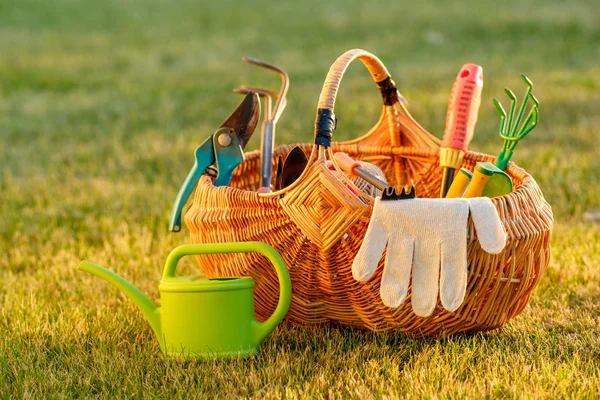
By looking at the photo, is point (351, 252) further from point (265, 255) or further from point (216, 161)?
point (216, 161)

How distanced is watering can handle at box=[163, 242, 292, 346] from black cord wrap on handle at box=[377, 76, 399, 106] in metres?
0.79

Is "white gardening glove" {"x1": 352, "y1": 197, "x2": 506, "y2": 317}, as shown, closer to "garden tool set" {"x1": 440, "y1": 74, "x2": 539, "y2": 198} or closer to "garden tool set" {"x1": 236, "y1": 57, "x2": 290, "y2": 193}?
"garden tool set" {"x1": 440, "y1": 74, "x2": 539, "y2": 198}

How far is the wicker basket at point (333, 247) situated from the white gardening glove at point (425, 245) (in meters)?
0.05

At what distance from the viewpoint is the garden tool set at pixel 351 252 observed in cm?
189

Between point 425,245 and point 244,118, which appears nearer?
point 425,245

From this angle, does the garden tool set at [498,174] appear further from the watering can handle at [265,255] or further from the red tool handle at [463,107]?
the watering can handle at [265,255]

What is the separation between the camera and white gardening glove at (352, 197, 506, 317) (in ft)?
6.13

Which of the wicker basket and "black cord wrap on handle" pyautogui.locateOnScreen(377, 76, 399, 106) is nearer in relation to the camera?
the wicker basket

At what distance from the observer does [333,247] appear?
201cm

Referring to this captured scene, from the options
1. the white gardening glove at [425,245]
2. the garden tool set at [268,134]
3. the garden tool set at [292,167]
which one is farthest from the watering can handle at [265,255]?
the garden tool set at [268,134]

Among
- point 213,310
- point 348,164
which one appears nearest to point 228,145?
point 348,164

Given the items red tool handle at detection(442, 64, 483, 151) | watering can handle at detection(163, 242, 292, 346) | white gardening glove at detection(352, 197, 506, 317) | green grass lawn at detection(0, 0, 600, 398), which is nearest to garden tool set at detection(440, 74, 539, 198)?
red tool handle at detection(442, 64, 483, 151)

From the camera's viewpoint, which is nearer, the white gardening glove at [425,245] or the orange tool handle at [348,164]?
the white gardening glove at [425,245]

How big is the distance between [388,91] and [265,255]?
0.81m
